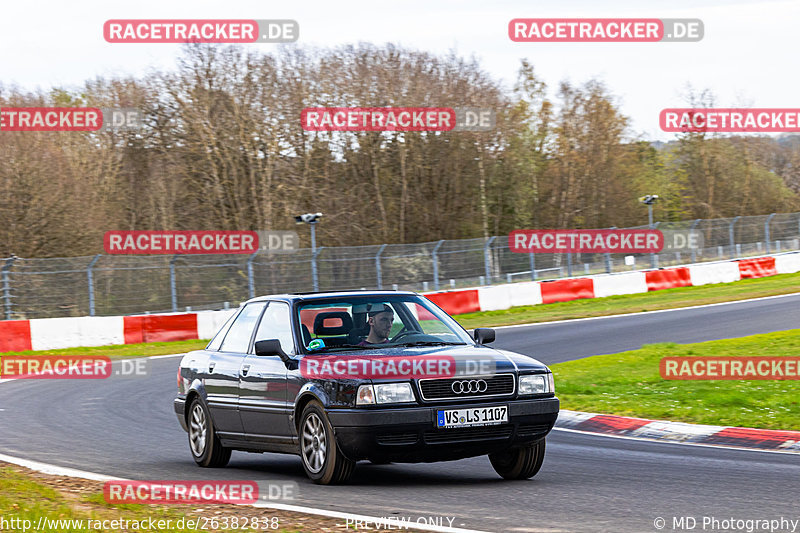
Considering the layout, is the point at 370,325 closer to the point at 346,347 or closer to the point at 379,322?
the point at 379,322

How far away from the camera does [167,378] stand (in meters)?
17.5

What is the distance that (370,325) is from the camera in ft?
27.8

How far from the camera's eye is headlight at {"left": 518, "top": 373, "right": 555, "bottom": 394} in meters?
7.69

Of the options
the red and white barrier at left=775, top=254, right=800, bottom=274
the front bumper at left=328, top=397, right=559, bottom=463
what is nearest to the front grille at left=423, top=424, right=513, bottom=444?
the front bumper at left=328, top=397, right=559, bottom=463

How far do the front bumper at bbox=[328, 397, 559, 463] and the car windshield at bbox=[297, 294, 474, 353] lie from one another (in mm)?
927

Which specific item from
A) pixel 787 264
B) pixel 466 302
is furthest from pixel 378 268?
pixel 787 264

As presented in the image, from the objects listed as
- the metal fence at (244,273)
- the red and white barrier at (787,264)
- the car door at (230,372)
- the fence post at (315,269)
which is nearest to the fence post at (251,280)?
the metal fence at (244,273)

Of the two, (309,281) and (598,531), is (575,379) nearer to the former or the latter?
(598,531)

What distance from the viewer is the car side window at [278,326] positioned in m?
8.48

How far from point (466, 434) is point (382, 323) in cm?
147

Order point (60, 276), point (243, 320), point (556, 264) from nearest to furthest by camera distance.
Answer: point (243, 320)
point (60, 276)
point (556, 264)

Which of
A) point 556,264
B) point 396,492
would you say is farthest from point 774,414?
point 556,264

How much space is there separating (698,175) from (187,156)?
28.4 m

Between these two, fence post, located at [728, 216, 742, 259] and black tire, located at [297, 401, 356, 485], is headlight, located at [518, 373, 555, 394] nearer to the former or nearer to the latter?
black tire, located at [297, 401, 356, 485]
